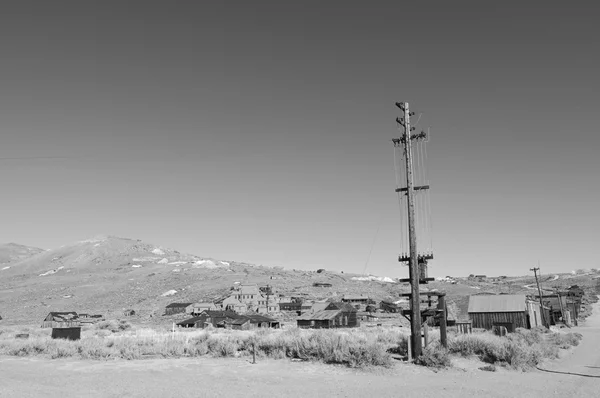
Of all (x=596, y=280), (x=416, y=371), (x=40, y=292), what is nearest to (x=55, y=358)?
(x=416, y=371)

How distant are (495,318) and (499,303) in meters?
1.64

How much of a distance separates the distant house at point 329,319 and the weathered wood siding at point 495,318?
19.6 meters

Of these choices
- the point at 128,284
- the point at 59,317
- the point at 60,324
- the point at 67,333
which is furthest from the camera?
the point at 128,284

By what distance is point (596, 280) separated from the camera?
13100cm

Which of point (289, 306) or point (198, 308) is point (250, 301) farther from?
point (198, 308)

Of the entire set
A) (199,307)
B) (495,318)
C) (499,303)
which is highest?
(499,303)

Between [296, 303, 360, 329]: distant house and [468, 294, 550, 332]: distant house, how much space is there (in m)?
19.2

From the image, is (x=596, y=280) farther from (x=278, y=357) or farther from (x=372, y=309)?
(x=278, y=357)

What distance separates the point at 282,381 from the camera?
50.3 feet

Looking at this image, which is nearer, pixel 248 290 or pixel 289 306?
pixel 289 306

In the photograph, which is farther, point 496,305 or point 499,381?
point 496,305

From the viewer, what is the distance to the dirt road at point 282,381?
43.6 feet

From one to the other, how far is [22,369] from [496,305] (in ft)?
130

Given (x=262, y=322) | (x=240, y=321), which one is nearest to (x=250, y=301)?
(x=262, y=322)
